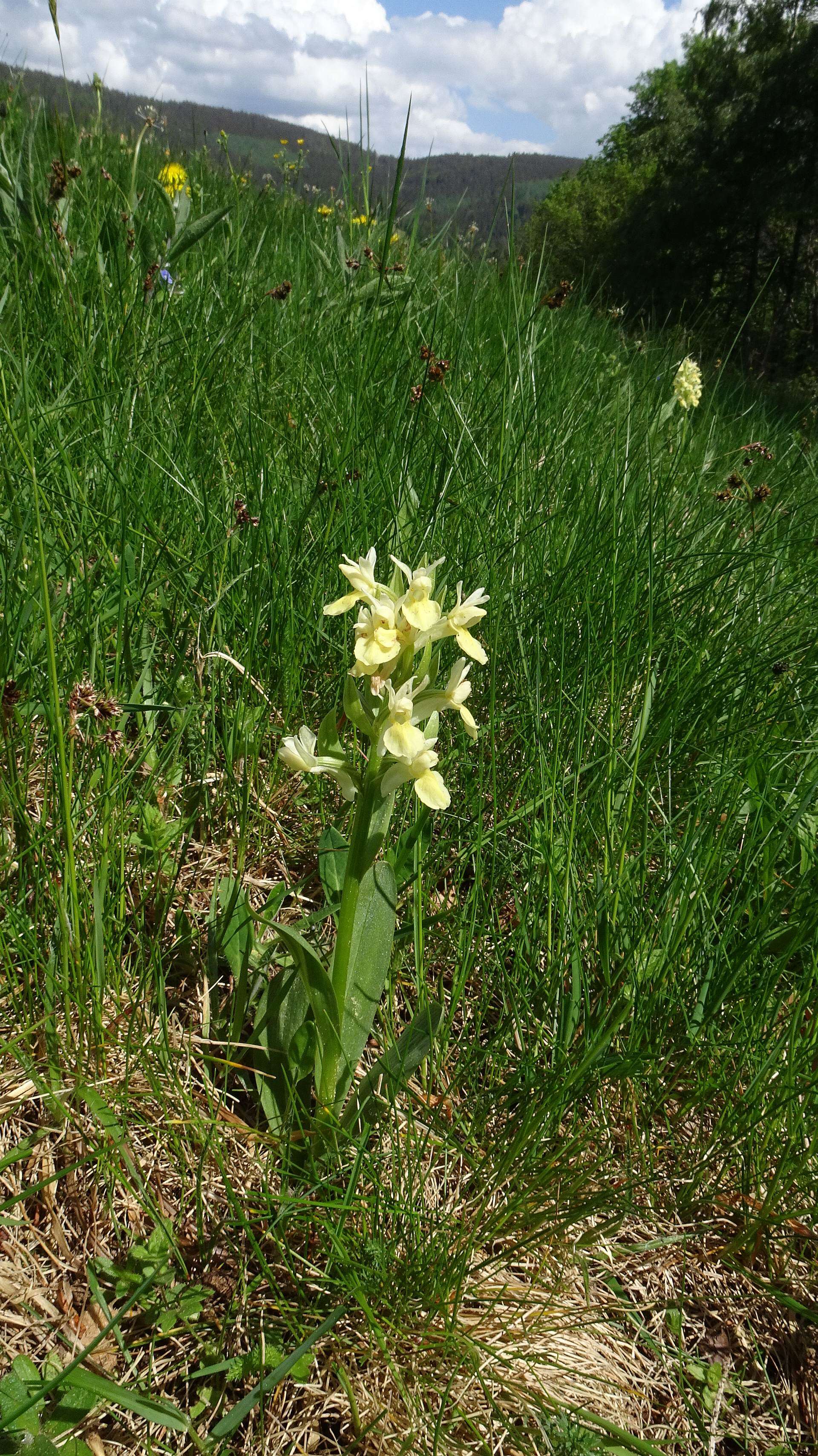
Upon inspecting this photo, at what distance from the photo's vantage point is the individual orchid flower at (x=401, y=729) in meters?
1.01

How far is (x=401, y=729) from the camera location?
1026 millimetres

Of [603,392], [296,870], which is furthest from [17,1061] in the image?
[603,392]

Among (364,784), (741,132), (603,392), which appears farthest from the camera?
(741,132)

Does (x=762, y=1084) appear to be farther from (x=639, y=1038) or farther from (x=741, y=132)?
(x=741, y=132)

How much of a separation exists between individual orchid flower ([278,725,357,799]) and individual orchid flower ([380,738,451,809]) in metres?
0.06

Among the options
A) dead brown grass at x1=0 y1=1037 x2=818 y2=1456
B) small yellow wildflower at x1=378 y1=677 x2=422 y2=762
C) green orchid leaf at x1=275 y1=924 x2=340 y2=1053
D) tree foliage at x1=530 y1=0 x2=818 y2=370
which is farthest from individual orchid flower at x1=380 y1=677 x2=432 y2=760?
tree foliage at x1=530 y1=0 x2=818 y2=370

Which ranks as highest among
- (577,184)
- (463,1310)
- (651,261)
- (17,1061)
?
(577,184)

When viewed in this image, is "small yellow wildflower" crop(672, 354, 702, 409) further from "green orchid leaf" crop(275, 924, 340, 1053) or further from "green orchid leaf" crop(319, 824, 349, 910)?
"green orchid leaf" crop(275, 924, 340, 1053)

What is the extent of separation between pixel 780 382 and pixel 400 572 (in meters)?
18.1

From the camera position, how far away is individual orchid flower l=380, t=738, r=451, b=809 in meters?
1.03

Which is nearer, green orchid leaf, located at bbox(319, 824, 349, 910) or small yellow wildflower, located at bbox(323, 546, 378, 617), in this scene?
small yellow wildflower, located at bbox(323, 546, 378, 617)

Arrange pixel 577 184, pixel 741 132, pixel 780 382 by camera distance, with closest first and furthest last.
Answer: pixel 780 382
pixel 741 132
pixel 577 184

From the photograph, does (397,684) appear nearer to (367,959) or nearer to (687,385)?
(367,959)

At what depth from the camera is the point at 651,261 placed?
25.7 m
